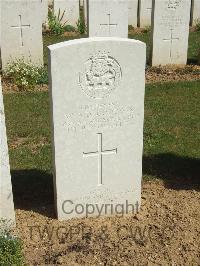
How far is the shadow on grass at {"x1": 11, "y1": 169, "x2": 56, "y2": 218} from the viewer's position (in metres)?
4.97

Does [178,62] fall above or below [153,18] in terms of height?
below

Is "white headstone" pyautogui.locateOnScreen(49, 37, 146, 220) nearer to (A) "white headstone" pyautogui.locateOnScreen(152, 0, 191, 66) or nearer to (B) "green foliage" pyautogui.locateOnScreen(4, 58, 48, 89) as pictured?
(B) "green foliage" pyautogui.locateOnScreen(4, 58, 48, 89)

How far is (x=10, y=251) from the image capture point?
12.7ft

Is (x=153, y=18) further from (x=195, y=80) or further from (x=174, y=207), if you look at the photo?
(x=174, y=207)

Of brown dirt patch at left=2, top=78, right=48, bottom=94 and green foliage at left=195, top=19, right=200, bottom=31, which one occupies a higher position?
green foliage at left=195, top=19, right=200, bottom=31

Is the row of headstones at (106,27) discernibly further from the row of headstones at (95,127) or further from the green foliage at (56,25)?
the row of headstones at (95,127)

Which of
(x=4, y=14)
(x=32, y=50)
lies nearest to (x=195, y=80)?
(x=32, y=50)

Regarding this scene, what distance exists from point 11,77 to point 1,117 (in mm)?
5468

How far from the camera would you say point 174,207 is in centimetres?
496

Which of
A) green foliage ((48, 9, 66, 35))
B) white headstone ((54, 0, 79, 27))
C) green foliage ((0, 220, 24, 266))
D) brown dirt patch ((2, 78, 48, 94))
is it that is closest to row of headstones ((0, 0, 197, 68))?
brown dirt patch ((2, 78, 48, 94))

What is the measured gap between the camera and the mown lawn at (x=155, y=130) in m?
5.98

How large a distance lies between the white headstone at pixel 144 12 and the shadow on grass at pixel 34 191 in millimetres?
11143

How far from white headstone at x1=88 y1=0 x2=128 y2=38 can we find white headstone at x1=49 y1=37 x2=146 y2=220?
5.74 metres

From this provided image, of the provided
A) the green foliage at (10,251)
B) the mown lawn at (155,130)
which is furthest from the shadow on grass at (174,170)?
the green foliage at (10,251)
